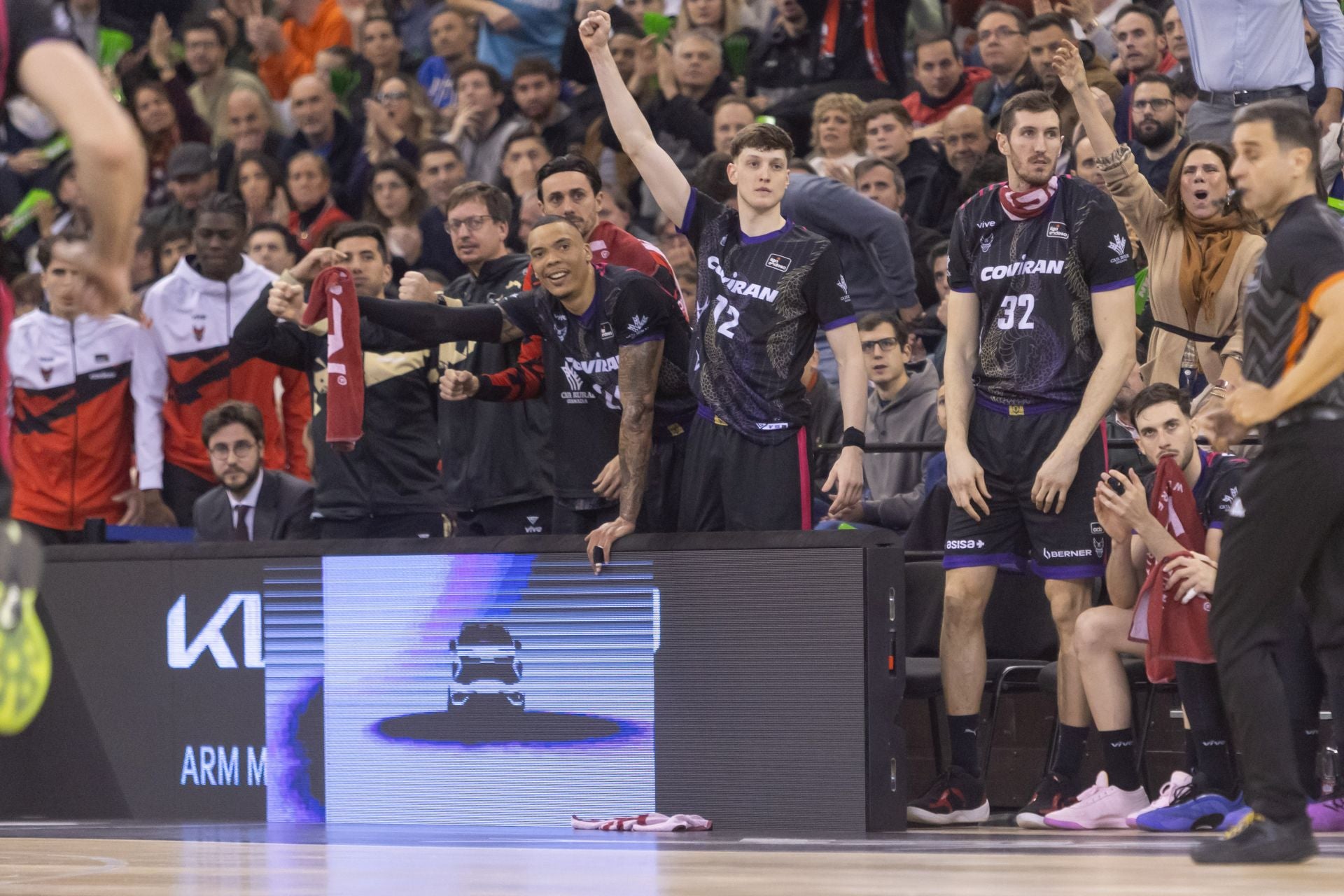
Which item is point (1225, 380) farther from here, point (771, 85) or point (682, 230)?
point (771, 85)

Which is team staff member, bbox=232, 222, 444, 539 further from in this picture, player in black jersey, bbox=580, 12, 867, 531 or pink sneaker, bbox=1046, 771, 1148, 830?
pink sneaker, bbox=1046, 771, 1148, 830

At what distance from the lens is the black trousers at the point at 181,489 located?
9.63 meters

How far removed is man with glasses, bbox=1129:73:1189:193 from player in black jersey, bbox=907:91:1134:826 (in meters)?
2.50

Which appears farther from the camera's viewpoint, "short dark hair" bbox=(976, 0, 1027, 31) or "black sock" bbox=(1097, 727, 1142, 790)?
"short dark hair" bbox=(976, 0, 1027, 31)

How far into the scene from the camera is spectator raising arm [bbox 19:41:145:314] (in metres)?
3.30

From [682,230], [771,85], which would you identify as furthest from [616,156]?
[682,230]

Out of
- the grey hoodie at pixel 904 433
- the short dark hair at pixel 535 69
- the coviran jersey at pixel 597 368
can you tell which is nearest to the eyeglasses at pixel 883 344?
the grey hoodie at pixel 904 433

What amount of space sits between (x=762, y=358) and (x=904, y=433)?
2104mm

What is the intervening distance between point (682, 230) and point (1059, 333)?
164cm

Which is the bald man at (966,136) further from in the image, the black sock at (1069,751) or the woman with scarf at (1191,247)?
the black sock at (1069,751)

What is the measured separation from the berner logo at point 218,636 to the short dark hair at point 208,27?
25.8 feet

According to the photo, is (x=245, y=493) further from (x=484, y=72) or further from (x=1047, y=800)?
(x=484, y=72)

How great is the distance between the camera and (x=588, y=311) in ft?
24.7

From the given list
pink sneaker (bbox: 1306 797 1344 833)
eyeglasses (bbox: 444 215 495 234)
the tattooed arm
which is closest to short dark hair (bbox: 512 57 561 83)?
eyeglasses (bbox: 444 215 495 234)
